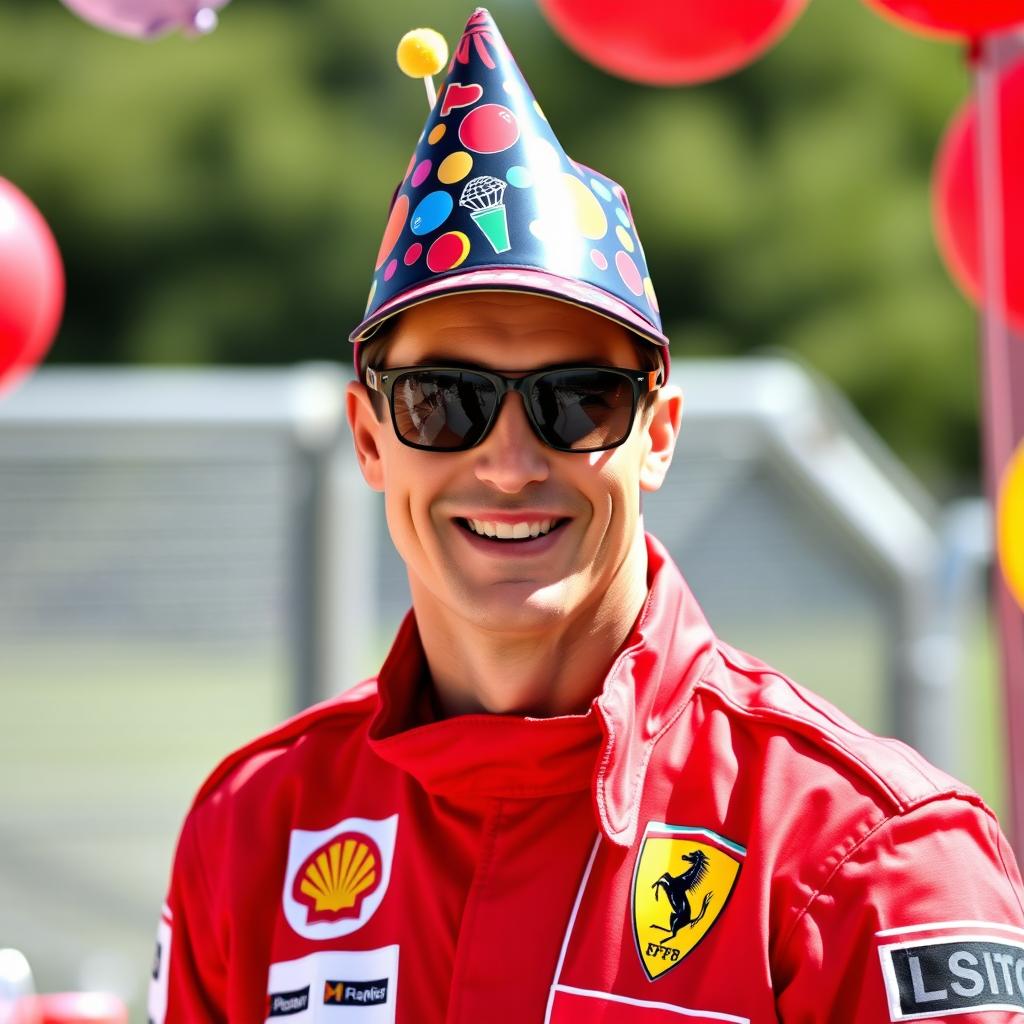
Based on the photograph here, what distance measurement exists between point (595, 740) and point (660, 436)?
0.40 meters

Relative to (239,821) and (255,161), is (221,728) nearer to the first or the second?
(239,821)

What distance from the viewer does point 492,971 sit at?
184cm

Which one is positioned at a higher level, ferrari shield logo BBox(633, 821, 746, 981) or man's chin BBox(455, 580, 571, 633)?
man's chin BBox(455, 580, 571, 633)

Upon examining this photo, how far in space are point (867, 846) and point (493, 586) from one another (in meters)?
0.49

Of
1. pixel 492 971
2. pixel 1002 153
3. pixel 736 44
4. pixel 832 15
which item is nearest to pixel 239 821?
pixel 492 971

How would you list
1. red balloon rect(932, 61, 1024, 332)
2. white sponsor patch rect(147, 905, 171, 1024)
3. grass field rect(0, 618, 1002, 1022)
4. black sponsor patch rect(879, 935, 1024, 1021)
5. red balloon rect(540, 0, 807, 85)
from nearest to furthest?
black sponsor patch rect(879, 935, 1024, 1021) < white sponsor patch rect(147, 905, 171, 1024) < red balloon rect(540, 0, 807, 85) < red balloon rect(932, 61, 1024, 332) < grass field rect(0, 618, 1002, 1022)

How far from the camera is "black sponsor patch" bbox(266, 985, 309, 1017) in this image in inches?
77.9

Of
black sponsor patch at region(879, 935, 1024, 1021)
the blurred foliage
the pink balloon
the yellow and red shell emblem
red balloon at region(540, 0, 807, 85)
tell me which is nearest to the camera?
black sponsor patch at region(879, 935, 1024, 1021)

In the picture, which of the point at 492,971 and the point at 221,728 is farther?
the point at 221,728

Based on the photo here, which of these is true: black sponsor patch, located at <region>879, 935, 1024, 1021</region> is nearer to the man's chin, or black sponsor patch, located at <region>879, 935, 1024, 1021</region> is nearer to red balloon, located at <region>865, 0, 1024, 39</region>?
the man's chin

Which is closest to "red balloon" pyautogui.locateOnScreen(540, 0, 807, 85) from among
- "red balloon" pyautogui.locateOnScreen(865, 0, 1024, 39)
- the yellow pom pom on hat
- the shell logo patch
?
"red balloon" pyautogui.locateOnScreen(865, 0, 1024, 39)

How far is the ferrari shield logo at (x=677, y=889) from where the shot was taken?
1799 millimetres

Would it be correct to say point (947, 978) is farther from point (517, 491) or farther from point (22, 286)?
point (22, 286)

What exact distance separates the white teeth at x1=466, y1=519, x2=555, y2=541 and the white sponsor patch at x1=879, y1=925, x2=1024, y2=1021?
57cm
